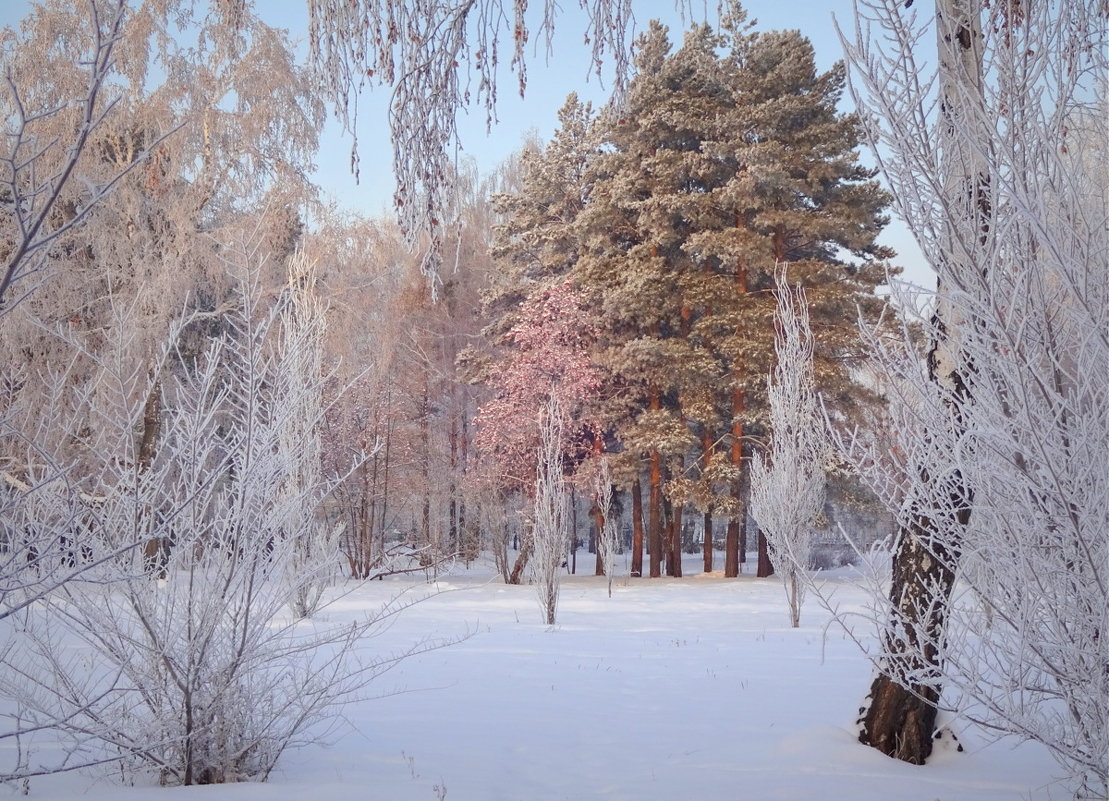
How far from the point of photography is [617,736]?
4750 mm

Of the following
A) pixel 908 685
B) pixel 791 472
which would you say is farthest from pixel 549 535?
pixel 908 685

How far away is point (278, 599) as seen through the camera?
3781 mm

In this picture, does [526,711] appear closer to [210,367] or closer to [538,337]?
[210,367]

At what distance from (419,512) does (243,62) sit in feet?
35.2

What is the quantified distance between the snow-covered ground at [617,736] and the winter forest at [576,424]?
41mm

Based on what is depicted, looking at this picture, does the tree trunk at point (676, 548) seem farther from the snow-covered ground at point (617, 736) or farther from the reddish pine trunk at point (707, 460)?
the snow-covered ground at point (617, 736)

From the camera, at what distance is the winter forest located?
8.58ft

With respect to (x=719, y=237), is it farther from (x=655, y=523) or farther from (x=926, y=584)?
(x=926, y=584)

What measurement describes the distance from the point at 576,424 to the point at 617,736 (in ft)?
45.5

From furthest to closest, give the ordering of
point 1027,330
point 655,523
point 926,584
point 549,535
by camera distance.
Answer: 1. point 655,523
2. point 549,535
3. point 926,584
4. point 1027,330

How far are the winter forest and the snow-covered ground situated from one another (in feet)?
Result: 0.14

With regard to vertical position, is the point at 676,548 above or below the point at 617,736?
above

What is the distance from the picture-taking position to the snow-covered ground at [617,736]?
3.65 m

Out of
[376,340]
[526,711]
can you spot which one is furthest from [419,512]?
[526,711]
